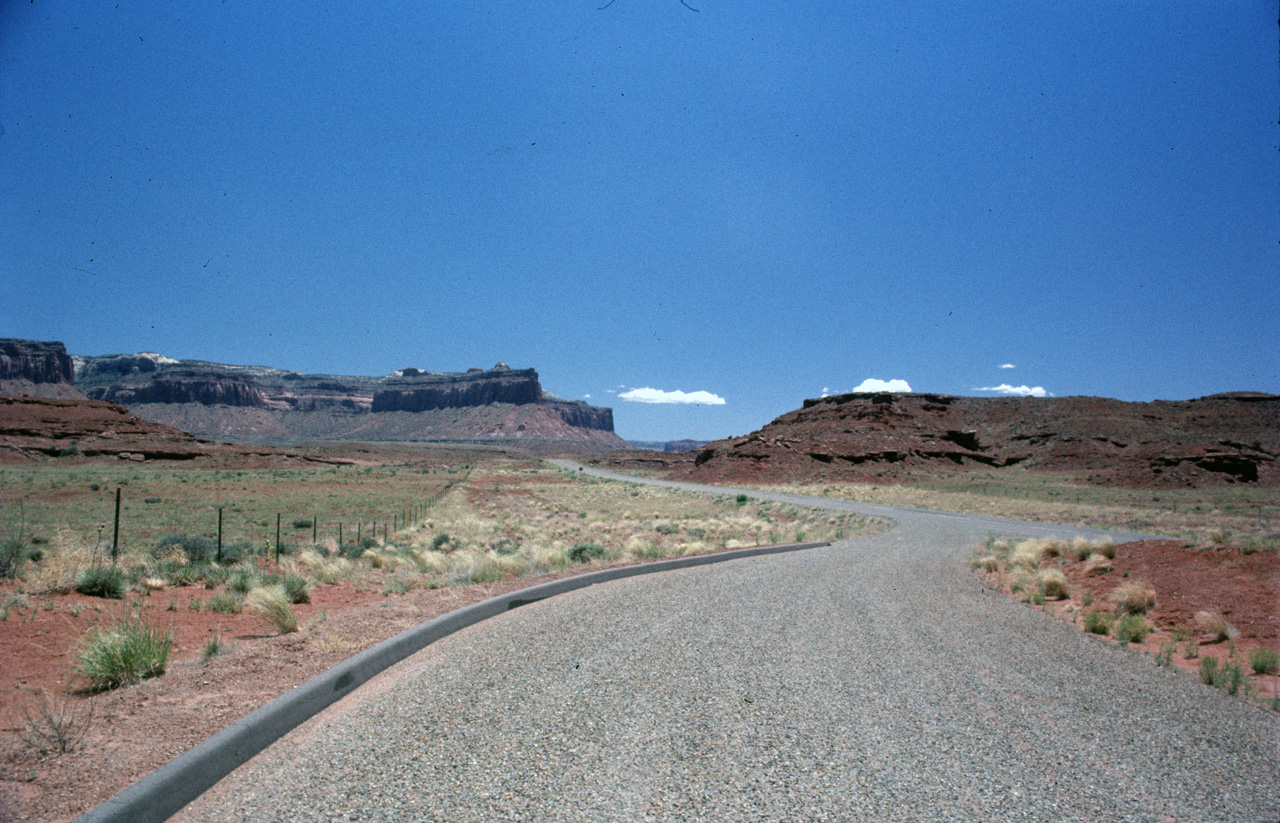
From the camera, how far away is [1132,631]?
28.5 feet

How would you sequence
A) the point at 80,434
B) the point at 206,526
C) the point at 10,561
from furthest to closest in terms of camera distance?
the point at 80,434 → the point at 206,526 → the point at 10,561

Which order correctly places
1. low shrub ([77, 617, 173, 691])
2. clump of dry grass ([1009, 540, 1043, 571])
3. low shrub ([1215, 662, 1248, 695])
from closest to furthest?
low shrub ([77, 617, 173, 691]), low shrub ([1215, 662, 1248, 695]), clump of dry grass ([1009, 540, 1043, 571])

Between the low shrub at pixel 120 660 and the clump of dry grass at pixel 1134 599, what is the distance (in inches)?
505

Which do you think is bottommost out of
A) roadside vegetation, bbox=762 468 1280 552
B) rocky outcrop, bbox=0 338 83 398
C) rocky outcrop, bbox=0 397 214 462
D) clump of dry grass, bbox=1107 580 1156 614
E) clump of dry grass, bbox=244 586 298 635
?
roadside vegetation, bbox=762 468 1280 552

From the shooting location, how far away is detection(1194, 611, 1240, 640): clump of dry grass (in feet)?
27.6

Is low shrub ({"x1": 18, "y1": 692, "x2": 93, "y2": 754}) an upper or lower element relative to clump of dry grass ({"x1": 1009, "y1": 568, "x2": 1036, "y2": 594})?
upper

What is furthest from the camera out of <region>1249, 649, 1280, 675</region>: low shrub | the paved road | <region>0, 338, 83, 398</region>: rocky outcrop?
<region>0, 338, 83, 398</region>: rocky outcrop

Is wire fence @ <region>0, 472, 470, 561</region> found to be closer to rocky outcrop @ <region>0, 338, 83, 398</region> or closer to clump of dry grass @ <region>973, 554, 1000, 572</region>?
clump of dry grass @ <region>973, 554, 1000, 572</region>

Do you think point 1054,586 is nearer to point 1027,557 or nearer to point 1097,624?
point 1027,557

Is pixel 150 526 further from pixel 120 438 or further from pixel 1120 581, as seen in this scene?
pixel 120 438

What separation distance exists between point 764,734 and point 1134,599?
889cm

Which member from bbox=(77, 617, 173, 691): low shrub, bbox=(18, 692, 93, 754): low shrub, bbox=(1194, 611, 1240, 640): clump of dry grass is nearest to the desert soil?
bbox=(18, 692, 93, 754): low shrub

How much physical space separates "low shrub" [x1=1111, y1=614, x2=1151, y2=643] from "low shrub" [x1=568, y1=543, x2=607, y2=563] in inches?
398

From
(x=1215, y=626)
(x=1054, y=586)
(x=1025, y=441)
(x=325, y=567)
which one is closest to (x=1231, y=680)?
(x=1215, y=626)
